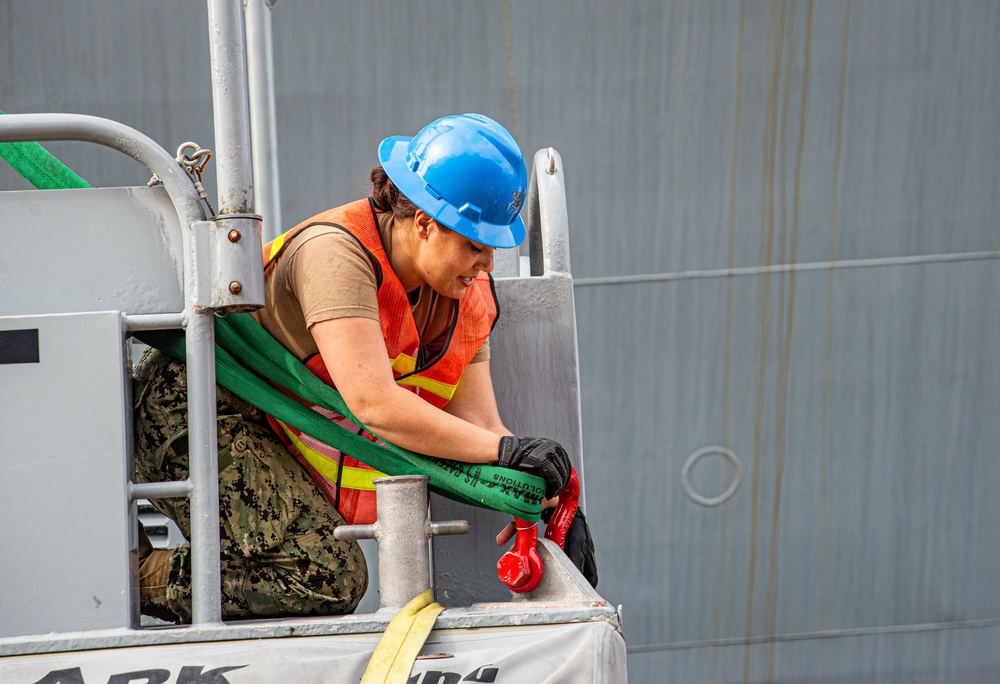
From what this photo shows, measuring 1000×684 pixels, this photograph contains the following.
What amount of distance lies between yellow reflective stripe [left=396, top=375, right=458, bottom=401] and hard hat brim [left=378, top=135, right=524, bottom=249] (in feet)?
1.26

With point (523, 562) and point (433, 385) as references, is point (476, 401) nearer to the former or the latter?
point (433, 385)

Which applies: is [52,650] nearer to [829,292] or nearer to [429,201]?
[429,201]

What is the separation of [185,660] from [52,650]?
195mm

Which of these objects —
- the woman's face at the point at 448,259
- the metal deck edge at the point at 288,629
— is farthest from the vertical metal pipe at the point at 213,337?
the woman's face at the point at 448,259

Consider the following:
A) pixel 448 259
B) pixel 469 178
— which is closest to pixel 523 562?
pixel 448 259

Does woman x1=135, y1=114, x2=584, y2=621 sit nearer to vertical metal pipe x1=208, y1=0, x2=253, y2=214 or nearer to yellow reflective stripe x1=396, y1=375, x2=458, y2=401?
yellow reflective stripe x1=396, y1=375, x2=458, y2=401

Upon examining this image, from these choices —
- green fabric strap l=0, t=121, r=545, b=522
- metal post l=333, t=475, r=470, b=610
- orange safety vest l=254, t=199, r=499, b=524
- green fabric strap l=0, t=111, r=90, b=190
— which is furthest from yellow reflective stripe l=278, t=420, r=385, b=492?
green fabric strap l=0, t=111, r=90, b=190

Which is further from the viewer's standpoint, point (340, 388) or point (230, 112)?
point (340, 388)

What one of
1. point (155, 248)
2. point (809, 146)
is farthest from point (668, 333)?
point (155, 248)

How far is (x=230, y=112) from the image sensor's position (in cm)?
159

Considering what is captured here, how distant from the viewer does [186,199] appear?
1638mm

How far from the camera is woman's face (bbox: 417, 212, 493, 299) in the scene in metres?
1.95

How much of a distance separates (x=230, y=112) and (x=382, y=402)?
558mm

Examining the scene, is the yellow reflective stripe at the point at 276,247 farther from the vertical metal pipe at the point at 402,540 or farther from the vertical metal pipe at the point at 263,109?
the vertical metal pipe at the point at 263,109
